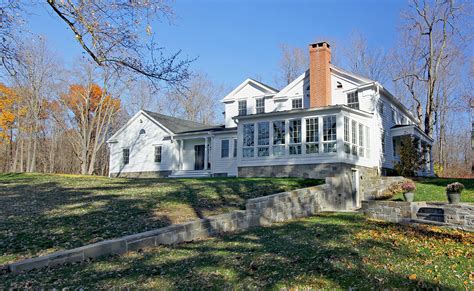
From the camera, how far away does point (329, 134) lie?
1784cm

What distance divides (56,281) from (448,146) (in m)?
45.7

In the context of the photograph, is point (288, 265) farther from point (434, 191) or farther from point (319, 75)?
point (319, 75)

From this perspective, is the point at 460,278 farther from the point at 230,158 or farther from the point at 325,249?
the point at 230,158

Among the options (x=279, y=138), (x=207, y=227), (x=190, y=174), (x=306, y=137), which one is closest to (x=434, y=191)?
(x=306, y=137)

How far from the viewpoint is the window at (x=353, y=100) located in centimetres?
2057

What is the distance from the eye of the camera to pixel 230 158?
23500 mm

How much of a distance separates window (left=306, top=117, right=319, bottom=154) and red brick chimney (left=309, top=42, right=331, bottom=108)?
7.40 ft

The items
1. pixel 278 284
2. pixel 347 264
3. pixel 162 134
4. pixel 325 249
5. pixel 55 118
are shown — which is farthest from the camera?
pixel 55 118

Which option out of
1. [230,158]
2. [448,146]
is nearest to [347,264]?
[230,158]

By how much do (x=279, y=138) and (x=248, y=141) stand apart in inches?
71.5

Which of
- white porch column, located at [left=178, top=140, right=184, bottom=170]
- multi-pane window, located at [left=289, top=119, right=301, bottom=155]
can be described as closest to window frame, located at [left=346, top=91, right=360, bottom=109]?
multi-pane window, located at [left=289, top=119, right=301, bottom=155]

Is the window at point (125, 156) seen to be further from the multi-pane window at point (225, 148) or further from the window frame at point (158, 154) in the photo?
the multi-pane window at point (225, 148)

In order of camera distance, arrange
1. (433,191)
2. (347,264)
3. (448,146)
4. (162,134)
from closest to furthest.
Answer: (347,264)
(433,191)
(162,134)
(448,146)

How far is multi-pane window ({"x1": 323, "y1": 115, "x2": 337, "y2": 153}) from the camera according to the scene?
57.7 ft
